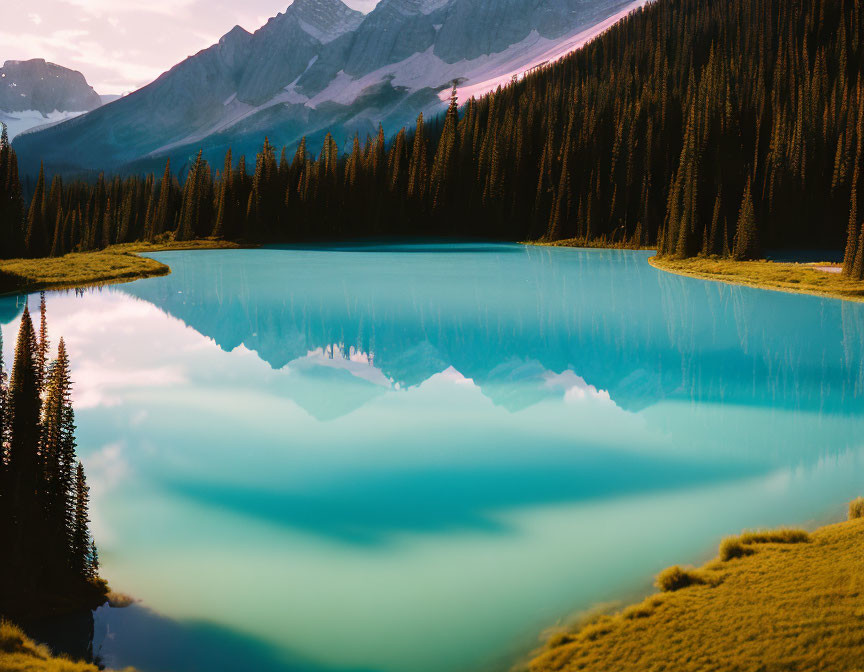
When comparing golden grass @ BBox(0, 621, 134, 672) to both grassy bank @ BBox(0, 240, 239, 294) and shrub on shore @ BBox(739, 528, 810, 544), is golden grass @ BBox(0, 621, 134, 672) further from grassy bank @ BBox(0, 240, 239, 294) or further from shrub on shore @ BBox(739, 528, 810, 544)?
grassy bank @ BBox(0, 240, 239, 294)

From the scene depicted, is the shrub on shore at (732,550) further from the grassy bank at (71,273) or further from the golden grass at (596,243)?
the golden grass at (596,243)

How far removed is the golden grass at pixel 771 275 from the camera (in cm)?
4972

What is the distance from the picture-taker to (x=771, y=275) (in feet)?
194

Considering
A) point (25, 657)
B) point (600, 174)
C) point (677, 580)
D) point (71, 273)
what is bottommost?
point (25, 657)

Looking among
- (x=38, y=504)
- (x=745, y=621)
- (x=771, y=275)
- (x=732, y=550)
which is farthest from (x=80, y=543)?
(x=771, y=275)

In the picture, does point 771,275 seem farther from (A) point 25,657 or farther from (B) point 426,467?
(A) point 25,657

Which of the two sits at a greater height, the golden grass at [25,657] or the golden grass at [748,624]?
the golden grass at [748,624]

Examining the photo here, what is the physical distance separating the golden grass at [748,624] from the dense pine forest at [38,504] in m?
6.38

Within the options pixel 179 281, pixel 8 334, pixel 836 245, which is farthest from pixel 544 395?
pixel 836 245

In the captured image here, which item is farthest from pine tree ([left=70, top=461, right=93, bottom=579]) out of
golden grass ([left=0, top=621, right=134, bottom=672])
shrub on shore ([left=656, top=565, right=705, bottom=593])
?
shrub on shore ([left=656, top=565, right=705, bottom=593])

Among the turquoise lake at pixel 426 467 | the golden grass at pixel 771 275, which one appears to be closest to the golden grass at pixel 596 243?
the golden grass at pixel 771 275

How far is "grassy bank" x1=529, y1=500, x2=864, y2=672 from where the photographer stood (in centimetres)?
741

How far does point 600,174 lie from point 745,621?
12176 cm

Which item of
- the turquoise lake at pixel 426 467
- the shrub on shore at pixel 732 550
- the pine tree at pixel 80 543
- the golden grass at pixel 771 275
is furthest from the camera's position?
the golden grass at pixel 771 275
